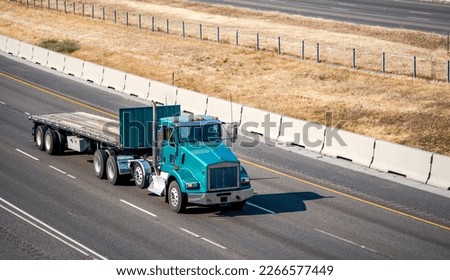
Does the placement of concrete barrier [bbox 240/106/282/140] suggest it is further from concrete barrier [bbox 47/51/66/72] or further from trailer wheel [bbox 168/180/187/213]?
concrete barrier [bbox 47/51/66/72]

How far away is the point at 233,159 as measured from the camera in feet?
90.2

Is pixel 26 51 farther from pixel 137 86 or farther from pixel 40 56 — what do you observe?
pixel 137 86

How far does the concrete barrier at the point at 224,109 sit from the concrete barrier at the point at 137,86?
6155 millimetres

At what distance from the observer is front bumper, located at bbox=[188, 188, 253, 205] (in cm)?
2706

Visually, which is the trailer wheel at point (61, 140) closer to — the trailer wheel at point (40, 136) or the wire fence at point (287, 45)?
the trailer wheel at point (40, 136)

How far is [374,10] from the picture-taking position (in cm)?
8500

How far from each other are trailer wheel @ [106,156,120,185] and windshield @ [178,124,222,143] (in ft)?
12.5

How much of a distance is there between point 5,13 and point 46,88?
37.8 metres

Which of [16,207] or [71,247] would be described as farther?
Answer: [16,207]

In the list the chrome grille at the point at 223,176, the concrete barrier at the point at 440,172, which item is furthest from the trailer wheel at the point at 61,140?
the concrete barrier at the point at 440,172

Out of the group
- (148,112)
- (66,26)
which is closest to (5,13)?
(66,26)

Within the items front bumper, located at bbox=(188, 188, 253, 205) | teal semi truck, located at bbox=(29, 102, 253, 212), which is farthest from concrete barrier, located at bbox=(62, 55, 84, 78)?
front bumper, located at bbox=(188, 188, 253, 205)

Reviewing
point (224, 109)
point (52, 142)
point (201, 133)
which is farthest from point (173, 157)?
point (224, 109)
